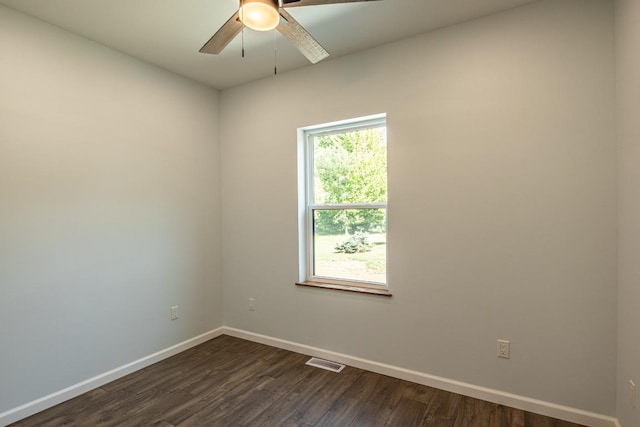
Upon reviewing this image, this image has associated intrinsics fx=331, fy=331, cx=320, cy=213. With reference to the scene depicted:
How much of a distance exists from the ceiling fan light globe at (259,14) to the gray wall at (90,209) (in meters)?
1.68

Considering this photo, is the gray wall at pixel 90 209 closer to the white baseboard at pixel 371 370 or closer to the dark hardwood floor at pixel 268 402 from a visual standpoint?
the white baseboard at pixel 371 370

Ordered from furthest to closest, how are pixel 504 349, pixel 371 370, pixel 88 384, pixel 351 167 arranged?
pixel 351 167
pixel 371 370
pixel 88 384
pixel 504 349

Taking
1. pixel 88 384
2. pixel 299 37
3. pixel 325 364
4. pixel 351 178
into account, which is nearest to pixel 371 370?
pixel 325 364

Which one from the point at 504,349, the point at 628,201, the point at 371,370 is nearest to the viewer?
the point at 628,201

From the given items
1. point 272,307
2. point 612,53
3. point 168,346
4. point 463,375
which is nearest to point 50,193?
point 168,346

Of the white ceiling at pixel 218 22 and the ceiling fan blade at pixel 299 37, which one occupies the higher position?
the white ceiling at pixel 218 22

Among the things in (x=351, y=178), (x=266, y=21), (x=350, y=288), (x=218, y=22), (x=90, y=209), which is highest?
(x=218, y=22)

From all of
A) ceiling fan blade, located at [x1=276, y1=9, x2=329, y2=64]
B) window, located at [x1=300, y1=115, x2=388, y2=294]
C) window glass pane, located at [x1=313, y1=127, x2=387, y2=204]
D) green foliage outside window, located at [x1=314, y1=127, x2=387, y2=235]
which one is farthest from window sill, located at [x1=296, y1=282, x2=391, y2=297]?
ceiling fan blade, located at [x1=276, y1=9, x2=329, y2=64]

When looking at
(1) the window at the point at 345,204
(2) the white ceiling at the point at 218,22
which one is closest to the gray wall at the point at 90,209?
(2) the white ceiling at the point at 218,22

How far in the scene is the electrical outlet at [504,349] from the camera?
2.26m

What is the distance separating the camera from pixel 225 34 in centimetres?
184

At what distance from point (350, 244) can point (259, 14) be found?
1.99 meters

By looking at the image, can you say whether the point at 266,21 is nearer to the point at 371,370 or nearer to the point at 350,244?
the point at 350,244

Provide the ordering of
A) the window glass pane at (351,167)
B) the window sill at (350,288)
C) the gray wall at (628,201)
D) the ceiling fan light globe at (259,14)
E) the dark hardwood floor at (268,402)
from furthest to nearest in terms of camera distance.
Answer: the window glass pane at (351,167), the window sill at (350,288), the dark hardwood floor at (268,402), the gray wall at (628,201), the ceiling fan light globe at (259,14)
